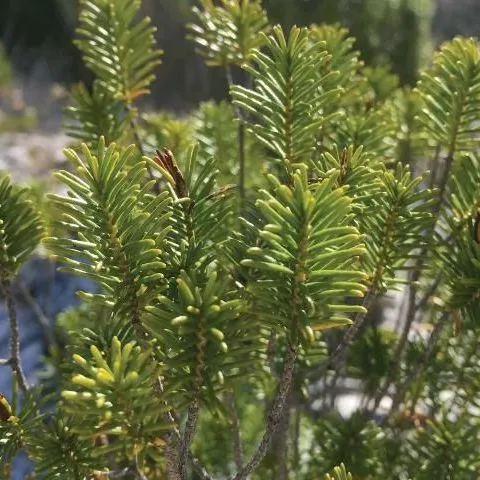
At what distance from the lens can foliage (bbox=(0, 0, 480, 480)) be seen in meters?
0.34

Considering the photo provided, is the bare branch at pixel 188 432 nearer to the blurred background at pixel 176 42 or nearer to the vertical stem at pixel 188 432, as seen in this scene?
the vertical stem at pixel 188 432

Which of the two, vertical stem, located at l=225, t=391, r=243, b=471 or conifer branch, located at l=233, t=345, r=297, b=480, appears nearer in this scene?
conifer branch, located at l=233, t=345, r=297, b=480

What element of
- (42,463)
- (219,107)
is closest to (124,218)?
(42,463)

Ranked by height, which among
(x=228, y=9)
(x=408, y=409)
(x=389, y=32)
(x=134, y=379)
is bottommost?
(x=408, y=409)

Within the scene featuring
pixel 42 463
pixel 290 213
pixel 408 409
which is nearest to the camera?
pixel 290 213

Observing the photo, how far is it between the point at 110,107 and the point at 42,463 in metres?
0.36

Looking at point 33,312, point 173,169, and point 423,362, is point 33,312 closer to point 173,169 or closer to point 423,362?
point 423,362

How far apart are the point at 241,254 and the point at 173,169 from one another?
67 millimetres

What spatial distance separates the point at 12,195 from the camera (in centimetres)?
53

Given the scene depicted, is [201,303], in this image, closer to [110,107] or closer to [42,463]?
[42,463]

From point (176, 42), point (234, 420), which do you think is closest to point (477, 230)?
point (234, 420)

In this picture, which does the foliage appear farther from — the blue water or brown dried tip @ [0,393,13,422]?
the blue water

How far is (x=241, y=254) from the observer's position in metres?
0.41

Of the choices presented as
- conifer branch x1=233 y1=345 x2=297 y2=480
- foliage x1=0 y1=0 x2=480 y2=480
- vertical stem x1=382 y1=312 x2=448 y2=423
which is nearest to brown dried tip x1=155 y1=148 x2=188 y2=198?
foliage x1=0 y1=0 x2=480 y2=480
